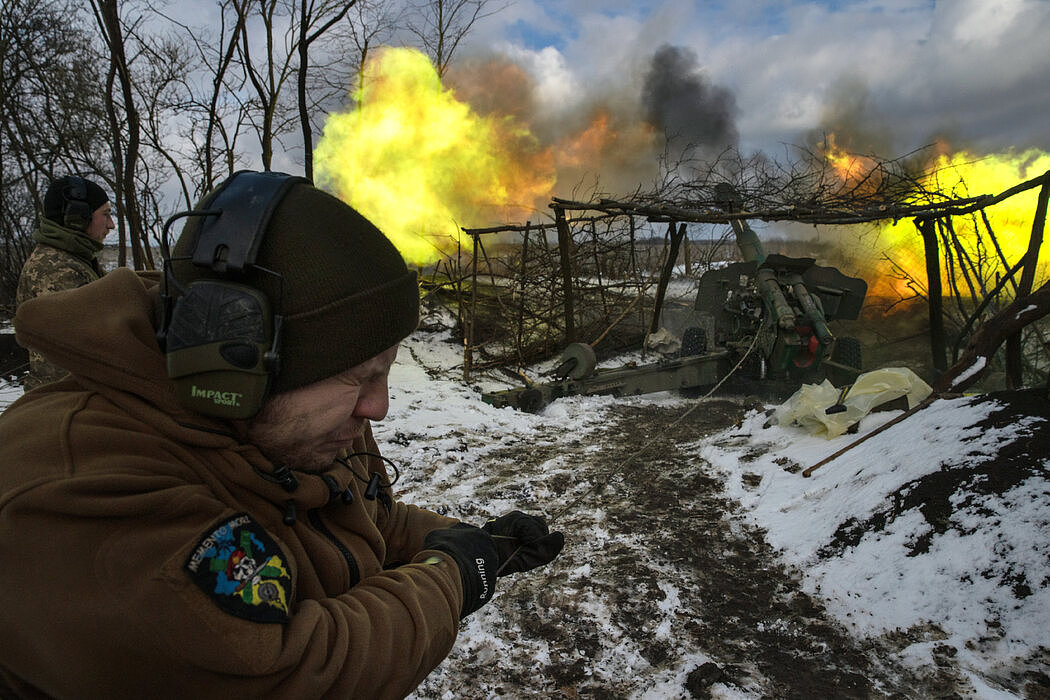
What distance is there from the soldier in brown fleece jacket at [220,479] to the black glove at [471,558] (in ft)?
0.29

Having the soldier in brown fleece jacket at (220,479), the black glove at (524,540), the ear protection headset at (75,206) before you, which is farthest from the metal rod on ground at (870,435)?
the ear protection headset at (75,206)

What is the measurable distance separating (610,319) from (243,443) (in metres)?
12.5

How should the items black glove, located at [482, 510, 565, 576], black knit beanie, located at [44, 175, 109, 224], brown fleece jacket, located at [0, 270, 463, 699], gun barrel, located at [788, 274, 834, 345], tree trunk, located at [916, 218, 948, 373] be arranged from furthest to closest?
1. gun barrel, located at [788, 274, 834, 345]
2. tree trunk, located at [916, 218, 948, 373]
3. black knit beanie, located at [44, 175, 109, 224]
4. black glove, located at [482, 510, 565, 576]
5. brown fleece jacket, located at [0, 270, 463, 699]

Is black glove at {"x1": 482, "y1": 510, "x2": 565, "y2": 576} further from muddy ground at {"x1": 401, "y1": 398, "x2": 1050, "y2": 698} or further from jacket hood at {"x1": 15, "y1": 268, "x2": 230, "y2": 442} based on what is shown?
jacket hood at {"x1": 15, "y1": 268, "x2": 230, "y2": 442}

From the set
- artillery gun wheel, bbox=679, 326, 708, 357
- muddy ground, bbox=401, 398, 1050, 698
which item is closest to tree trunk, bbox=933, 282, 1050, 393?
muddy ground, bbox=401, 398, 1050, 698

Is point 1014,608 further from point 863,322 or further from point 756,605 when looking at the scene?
point 863,322

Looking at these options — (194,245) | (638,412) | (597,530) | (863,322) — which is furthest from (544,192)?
(194,245)

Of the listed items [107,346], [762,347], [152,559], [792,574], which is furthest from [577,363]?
[152,559]

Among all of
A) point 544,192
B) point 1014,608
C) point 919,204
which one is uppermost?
point 544,192

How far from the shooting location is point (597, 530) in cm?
399

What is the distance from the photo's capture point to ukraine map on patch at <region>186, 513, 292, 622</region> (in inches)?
35.6

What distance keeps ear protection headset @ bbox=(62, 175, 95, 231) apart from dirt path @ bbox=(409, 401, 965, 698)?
11.4ft

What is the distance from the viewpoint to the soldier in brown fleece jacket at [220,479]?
0.85m

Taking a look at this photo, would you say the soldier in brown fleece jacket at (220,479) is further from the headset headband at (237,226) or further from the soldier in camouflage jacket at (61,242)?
the soldier in camouflage jacket at (61,242)
